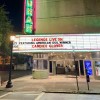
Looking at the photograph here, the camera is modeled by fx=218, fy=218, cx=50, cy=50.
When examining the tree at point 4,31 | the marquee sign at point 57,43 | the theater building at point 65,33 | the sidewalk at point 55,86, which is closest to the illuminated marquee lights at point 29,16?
the theater building at point 65,33

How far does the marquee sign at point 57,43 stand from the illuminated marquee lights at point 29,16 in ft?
5.19

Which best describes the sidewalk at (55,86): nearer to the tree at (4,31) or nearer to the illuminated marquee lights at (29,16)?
the illuminated marquee lights at (29,16)

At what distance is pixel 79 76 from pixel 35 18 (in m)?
8.55

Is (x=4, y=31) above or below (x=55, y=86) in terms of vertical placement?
above

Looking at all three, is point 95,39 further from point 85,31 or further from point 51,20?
point 51,20

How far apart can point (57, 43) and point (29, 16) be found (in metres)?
4.85

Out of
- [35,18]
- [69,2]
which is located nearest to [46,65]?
[35,18]

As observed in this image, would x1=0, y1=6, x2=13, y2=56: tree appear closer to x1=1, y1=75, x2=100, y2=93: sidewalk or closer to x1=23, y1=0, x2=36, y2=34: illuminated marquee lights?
x1=23, y1=0, x2=36, y2=34: illuminated marquee lights

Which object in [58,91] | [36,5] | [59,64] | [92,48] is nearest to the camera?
[58,91]

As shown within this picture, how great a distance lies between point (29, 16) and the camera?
962 inches

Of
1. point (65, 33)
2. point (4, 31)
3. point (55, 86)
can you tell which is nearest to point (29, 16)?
point (65, 33)

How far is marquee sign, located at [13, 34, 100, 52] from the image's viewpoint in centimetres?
2194

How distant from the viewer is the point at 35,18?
976 inches

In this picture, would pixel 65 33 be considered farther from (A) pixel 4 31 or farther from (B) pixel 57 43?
(A) pixel 4 31
